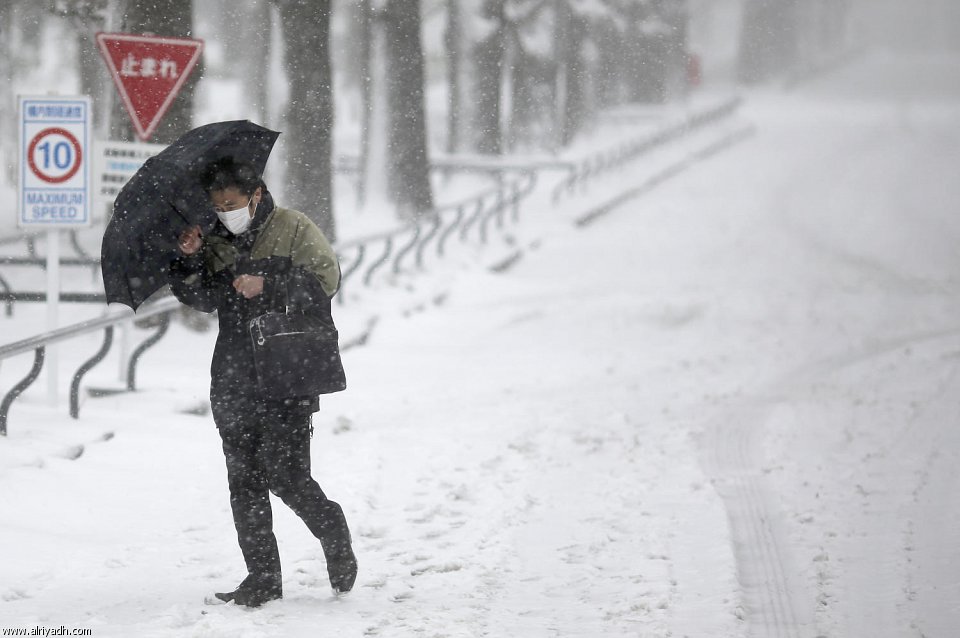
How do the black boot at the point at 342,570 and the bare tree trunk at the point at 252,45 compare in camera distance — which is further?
the bare tree trunk at the point at 252,45

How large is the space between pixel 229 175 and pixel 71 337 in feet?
11.1

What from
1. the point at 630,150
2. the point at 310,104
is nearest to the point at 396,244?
the point at 310,104

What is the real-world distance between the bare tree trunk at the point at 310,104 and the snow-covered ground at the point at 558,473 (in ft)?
4.51

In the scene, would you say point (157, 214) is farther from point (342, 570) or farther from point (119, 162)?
point (119, 162)

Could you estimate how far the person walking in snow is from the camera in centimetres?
479

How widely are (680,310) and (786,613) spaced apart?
948 centimetres

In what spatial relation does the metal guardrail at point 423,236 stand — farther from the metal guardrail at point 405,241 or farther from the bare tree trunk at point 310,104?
the bare tree trunk at point 310,104

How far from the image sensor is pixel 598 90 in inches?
1743

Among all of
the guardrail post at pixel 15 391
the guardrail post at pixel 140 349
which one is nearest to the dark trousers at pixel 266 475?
the guardrail post at pixel 15 391

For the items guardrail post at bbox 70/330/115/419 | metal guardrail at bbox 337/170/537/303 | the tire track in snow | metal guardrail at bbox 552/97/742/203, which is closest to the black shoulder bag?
the tire track in snow

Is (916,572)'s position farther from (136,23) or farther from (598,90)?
(598,90)

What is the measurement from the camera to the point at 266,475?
511 centimetres

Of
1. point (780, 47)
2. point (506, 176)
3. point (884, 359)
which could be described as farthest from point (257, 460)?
point (780, 47)

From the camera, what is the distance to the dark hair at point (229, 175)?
4754 mm
